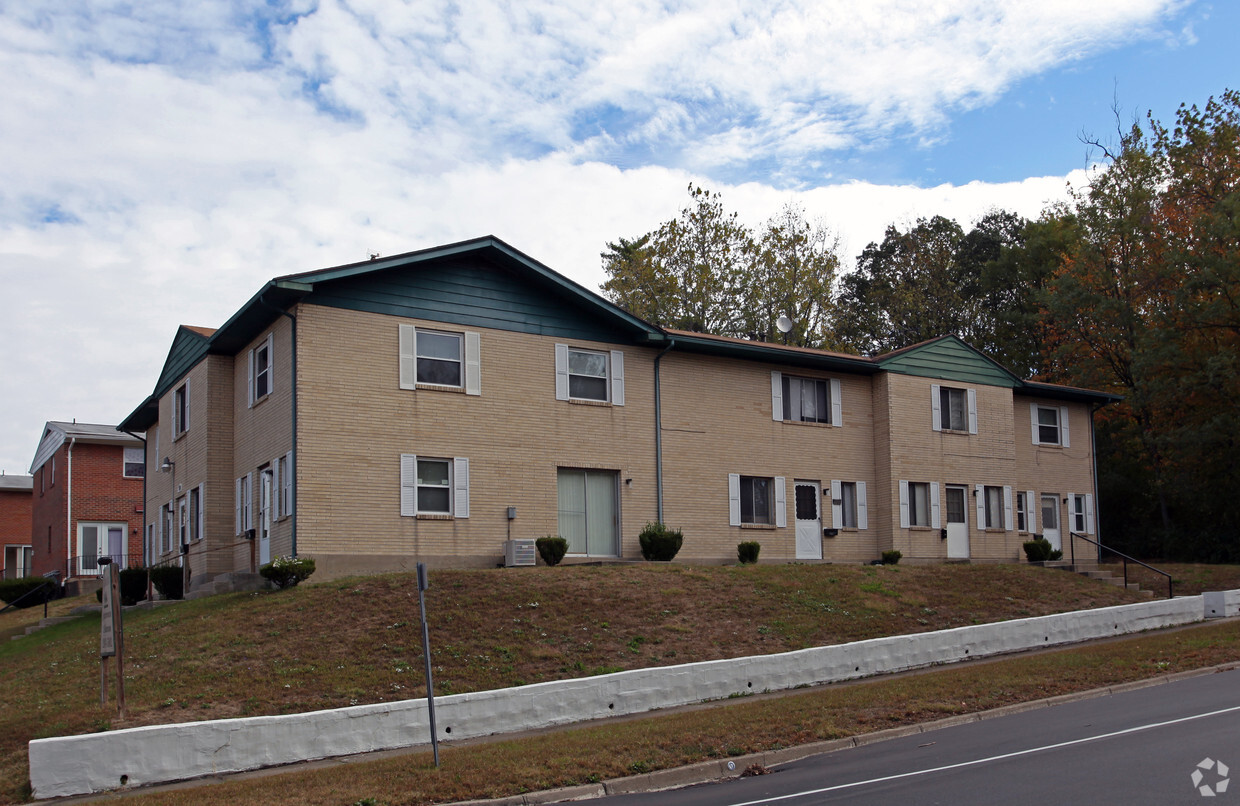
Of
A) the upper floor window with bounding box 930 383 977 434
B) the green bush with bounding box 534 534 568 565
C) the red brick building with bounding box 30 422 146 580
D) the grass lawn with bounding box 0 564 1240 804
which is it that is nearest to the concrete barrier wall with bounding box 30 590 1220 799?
the grass lawn with bounding box 0 564 1240 804

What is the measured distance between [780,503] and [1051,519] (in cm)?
1056

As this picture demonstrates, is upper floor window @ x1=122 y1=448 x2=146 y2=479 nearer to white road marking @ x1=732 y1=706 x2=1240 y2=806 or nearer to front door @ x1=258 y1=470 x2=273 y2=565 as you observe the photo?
front door @ x1=258 y1=470 x2=273 y2=565

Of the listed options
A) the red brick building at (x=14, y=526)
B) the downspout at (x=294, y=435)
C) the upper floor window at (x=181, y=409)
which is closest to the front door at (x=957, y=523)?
the downspout at (x=294, y=435)

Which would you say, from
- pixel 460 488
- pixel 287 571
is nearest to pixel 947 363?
pixel 460 488

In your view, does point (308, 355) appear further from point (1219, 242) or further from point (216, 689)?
point (1219, 242)

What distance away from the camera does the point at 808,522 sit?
2883cm

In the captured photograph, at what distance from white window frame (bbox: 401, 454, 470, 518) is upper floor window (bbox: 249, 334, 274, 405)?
345cm

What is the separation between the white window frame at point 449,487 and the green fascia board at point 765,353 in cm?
566

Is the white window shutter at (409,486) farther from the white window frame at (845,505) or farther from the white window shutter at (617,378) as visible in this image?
the white window frame at (845,505)

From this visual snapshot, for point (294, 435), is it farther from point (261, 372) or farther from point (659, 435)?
point (659, 435)

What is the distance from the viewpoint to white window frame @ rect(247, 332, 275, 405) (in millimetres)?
23906

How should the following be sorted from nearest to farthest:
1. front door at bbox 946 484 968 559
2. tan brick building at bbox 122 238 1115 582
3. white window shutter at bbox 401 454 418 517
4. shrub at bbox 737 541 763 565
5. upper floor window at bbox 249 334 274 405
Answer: tan brick building at bbox 122 238 1115 582
white window shutter at bbox 401 454 418 517
upper floor window at bbox 249 334 274 405
shrub at bbox 737 541 763 565
front door at bbox 946 484 968 559

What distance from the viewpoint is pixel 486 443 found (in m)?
24.2

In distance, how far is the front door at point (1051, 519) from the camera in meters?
34.0
